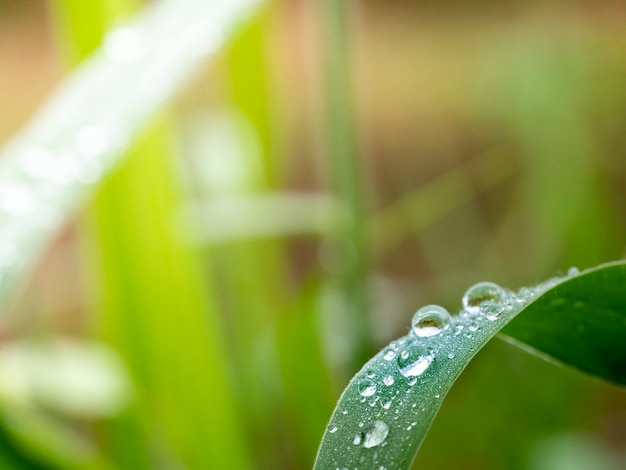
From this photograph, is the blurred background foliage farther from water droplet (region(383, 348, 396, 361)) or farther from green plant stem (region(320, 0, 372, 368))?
water droplet (region(383, 348, 396, 361))

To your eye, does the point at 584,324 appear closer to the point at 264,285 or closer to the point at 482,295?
the point at 482,295

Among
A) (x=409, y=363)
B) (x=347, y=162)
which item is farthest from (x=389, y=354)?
(x=347, y=162)

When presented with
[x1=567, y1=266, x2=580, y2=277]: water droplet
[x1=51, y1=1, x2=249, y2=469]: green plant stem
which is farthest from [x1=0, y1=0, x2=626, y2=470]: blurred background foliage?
[x1=567, y1=266, x2=580, y2=277]: water droplet

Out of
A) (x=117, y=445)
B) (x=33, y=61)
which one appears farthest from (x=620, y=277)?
(x=33, y=61)

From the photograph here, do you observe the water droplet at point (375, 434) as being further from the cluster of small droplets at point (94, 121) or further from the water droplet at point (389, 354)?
the cluster of small droplets at point (94, 121)

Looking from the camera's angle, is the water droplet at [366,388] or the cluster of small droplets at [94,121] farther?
the cluster of small droplets at [94,121]

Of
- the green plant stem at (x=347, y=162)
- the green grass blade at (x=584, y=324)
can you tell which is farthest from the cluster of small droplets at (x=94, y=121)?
the green grass blade at (x=584, y=324)
